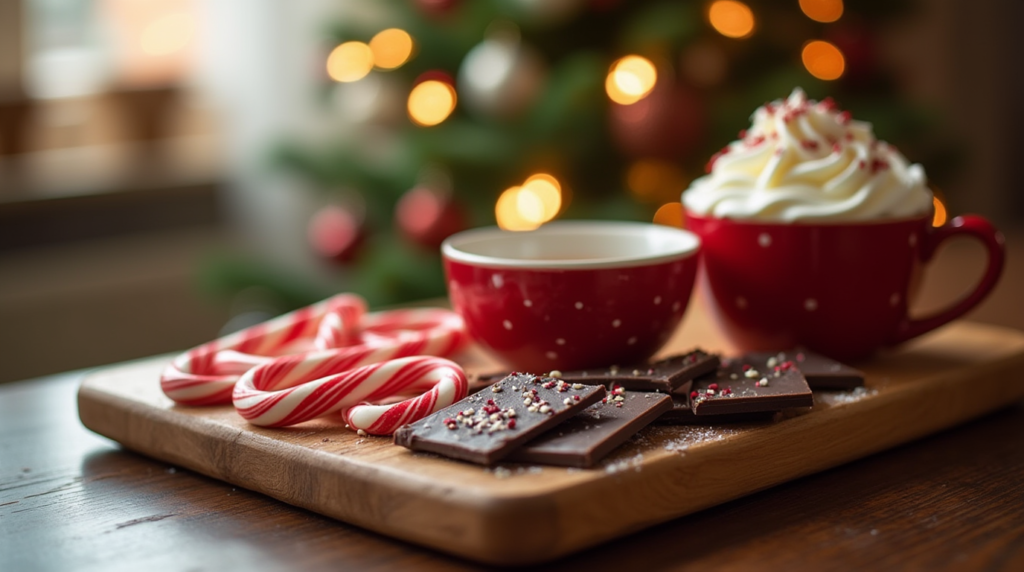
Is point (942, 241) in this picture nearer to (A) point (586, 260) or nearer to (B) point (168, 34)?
(A) point (586, 260)

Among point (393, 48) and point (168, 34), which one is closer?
point (393, 48)

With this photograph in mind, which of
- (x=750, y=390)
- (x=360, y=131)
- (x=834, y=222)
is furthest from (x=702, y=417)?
(x=360, y=131)

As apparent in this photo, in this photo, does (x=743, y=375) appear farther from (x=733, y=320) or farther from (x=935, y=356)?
(x=935, y=356)

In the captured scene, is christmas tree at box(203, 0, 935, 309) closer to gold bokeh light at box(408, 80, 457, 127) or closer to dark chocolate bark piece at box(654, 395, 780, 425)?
gold bokeh light at box(408, 80, 457, 127)

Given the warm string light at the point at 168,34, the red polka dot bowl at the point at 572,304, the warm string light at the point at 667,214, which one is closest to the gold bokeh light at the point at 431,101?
the warm string light at the point at 667,214

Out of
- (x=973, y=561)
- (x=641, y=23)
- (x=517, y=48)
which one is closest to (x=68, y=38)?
(x=517, y=48)
